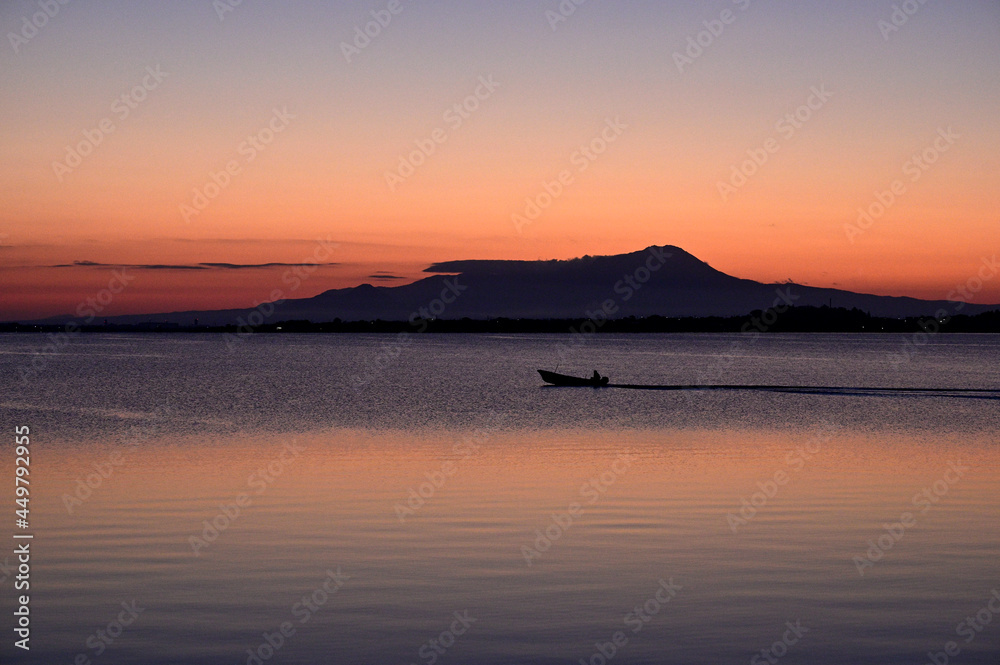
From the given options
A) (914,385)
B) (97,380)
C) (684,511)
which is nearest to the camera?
(684,511)

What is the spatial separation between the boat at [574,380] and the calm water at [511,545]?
31.9 m

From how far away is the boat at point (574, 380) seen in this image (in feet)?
239

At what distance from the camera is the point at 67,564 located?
51.9 feet

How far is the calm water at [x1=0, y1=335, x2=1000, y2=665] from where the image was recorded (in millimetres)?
12141

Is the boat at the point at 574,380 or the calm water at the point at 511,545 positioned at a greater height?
the boat at the point at 574,380

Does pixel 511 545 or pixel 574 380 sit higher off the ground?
pixel 574 380

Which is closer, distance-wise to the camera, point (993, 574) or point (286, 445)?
point (993, 574)

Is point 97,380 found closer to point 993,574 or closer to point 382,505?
point 382,505

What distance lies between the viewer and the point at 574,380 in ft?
245

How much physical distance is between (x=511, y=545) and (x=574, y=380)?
189 ft

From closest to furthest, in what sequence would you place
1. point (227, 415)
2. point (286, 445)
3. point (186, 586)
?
point (186, 586), point (286, 445), point (227, 415)

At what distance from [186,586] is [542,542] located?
5.83 m

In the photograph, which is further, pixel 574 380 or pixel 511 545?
pixel 574 380

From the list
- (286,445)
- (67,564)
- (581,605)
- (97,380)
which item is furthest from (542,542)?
(97,380)
